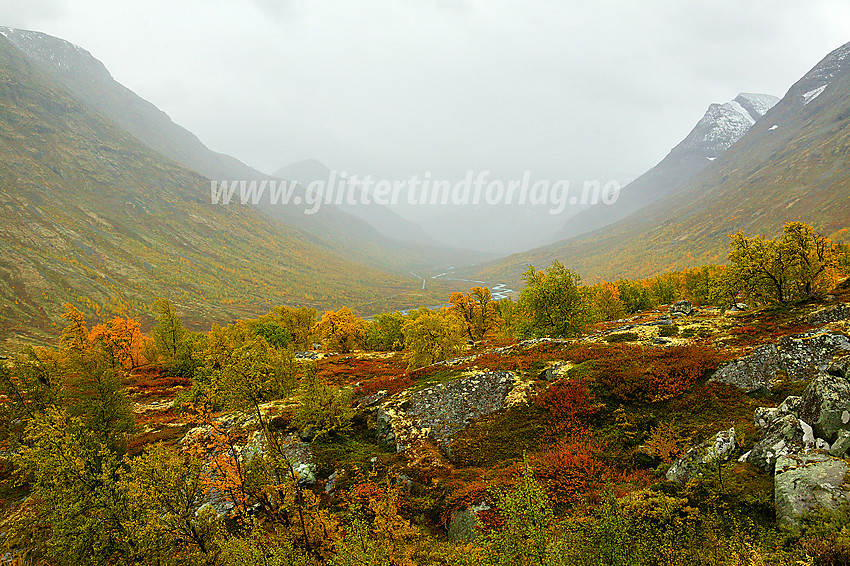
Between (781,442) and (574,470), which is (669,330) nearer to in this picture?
Answer: (574,470)

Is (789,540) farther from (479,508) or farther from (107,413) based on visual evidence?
(107,413)

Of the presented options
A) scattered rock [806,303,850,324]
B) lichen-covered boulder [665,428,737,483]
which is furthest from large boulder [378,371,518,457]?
scattered rock [806,303,850,324]

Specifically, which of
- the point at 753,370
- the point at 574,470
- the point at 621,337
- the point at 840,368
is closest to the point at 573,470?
the point at 574,470

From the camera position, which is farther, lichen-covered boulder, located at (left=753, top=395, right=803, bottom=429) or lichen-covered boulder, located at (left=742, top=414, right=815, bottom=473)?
lichen-covered boulder, located at (left=753, top=395, right=803, bottom=429)

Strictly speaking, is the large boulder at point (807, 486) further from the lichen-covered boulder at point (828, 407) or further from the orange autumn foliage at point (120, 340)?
the orange autumn foliage at point (120, 340)

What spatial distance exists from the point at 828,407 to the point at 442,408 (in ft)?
61.4

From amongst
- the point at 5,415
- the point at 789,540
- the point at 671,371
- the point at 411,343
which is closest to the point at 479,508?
the point at 789,540

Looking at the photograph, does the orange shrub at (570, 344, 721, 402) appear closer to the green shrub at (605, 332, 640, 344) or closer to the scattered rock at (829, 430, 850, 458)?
the green shrub at (605, 332, 640, 344)

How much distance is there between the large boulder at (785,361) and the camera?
19.8 meters

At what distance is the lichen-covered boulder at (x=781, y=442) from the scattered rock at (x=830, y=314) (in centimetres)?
1863

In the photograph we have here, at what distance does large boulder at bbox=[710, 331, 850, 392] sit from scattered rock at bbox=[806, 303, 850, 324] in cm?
519

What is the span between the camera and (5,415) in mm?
24500

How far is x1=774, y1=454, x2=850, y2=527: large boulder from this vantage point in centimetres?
924

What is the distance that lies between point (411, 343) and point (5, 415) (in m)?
34.2
